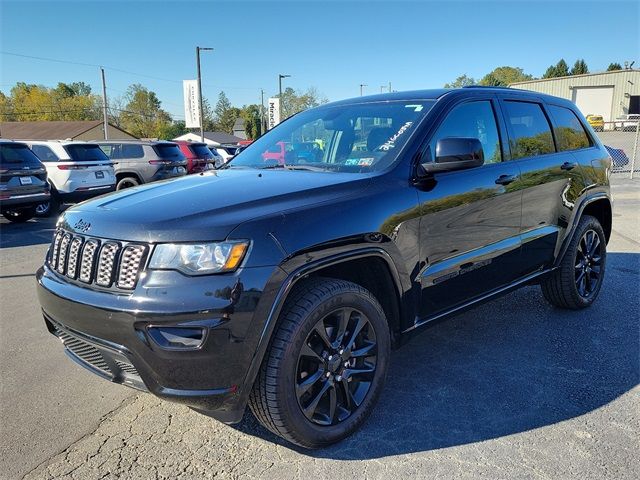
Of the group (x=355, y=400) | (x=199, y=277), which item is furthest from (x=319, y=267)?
(x=355, y=400)

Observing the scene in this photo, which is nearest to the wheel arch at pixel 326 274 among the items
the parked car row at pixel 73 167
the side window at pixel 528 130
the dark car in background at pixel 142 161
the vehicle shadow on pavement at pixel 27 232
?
the side window at pixel 528 130

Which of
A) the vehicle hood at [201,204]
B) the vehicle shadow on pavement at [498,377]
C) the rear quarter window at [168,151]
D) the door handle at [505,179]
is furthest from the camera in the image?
the rear quarter window at [168,151]

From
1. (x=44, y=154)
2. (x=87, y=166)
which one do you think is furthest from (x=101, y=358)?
(x=44, y=154)

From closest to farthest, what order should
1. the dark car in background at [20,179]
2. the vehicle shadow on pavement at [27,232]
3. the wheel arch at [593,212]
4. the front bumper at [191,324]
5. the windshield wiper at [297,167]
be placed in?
the front bumper at [191,324], the windshield wiper at [297,167], the wheel arch at [593,212], the vehicle shadow on pavement at [27,232], the dark car in background at [20,179]

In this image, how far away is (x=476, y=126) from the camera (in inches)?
141

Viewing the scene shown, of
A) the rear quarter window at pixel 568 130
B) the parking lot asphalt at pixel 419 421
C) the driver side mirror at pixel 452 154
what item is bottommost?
the parking lot asphalt at pixel 419 421

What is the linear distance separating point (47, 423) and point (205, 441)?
0.99m

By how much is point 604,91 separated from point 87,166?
53.6 m

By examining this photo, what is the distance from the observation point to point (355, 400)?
279cm

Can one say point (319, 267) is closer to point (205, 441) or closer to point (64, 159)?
point (205, 441)

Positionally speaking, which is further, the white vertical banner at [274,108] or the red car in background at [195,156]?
the white vertical banner at [274,108]

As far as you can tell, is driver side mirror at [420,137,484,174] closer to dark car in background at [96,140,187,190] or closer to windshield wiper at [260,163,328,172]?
windshield wiper at [260,163,328,172]

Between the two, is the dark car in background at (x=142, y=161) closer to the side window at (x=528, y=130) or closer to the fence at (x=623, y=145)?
the side window at (x=528, y=130)

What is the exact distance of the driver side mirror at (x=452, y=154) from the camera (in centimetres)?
294
